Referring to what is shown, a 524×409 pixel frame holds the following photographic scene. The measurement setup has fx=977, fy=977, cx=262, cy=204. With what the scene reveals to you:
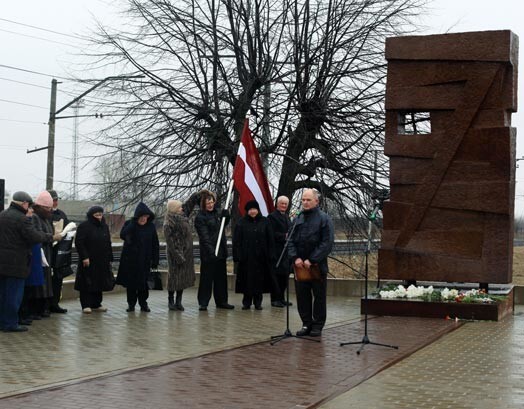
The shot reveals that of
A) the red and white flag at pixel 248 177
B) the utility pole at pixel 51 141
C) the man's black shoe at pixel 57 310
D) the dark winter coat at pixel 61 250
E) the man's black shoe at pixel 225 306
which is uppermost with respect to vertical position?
the utility pole at pixel 51 141

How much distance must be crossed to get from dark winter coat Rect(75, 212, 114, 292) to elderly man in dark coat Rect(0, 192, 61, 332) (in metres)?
2.18

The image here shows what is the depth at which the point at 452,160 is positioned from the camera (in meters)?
15.1

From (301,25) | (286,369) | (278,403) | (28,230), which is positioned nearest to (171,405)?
(278,403)

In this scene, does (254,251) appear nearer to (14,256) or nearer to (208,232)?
(208,232)

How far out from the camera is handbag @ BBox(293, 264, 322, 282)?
37.6ft

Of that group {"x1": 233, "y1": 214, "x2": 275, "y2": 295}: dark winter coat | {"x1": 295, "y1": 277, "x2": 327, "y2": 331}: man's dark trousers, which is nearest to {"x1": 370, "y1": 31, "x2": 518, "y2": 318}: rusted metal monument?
{"x1": 233, "y1": 214, "x2": 275, "y2": 295}: dark winter coat

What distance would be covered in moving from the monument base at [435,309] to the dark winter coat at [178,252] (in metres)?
2.69

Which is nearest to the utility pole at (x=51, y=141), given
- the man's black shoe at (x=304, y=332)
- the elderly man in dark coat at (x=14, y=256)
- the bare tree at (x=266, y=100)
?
the bare tree at (x=266, y=100)

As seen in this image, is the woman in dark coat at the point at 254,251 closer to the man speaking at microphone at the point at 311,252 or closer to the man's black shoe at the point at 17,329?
the man speaking at microphone at the point at 311,252

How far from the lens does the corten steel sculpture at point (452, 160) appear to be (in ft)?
48.4

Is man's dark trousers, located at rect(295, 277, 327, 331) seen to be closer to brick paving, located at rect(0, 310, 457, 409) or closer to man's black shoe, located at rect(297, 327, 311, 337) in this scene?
man's black shoe, located at rect(297, 327, 311, 337)

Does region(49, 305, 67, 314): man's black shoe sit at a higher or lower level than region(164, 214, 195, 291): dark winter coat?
lower

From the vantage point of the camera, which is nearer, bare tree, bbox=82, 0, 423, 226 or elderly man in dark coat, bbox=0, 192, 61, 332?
elderly man in dark coat, bbox=0, 192, 61, 332

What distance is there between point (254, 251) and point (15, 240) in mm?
4503
